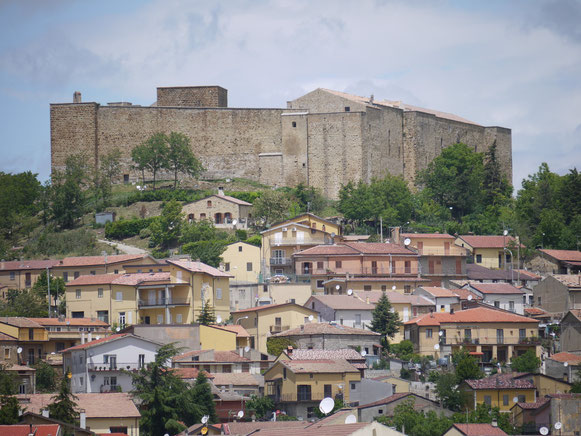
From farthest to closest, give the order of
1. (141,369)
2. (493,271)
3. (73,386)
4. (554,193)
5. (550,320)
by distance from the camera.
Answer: (554,193) → (493,271) → (550,320) → (73,386) → (141,369)

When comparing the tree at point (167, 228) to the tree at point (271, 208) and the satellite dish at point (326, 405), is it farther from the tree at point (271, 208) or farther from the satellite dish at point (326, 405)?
the satellite dish at point (326, 405)

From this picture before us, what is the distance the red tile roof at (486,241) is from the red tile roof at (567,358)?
1825 cm

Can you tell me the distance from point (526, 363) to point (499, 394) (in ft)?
18.9

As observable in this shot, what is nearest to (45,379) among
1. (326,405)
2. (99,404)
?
(99,404)

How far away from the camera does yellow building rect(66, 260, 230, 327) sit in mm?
60375

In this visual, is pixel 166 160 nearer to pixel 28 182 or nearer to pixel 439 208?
pixel 28 182

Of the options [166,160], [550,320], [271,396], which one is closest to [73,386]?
[271,396]

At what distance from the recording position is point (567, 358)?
55.0 metres

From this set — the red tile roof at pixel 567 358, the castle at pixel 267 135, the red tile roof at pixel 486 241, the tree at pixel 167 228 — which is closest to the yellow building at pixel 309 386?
the red tile roof at pixel 567 358

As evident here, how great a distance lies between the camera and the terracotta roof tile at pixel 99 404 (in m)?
44.2

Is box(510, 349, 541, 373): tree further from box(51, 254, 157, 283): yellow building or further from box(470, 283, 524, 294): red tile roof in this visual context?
box(51, 254, 157, 283): yellow building

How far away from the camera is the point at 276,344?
56000 mm

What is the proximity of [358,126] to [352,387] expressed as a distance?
39.8m

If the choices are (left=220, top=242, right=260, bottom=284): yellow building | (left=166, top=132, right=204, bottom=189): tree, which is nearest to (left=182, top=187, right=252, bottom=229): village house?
(left=166, top=132, right=204, bottom=189): tree
